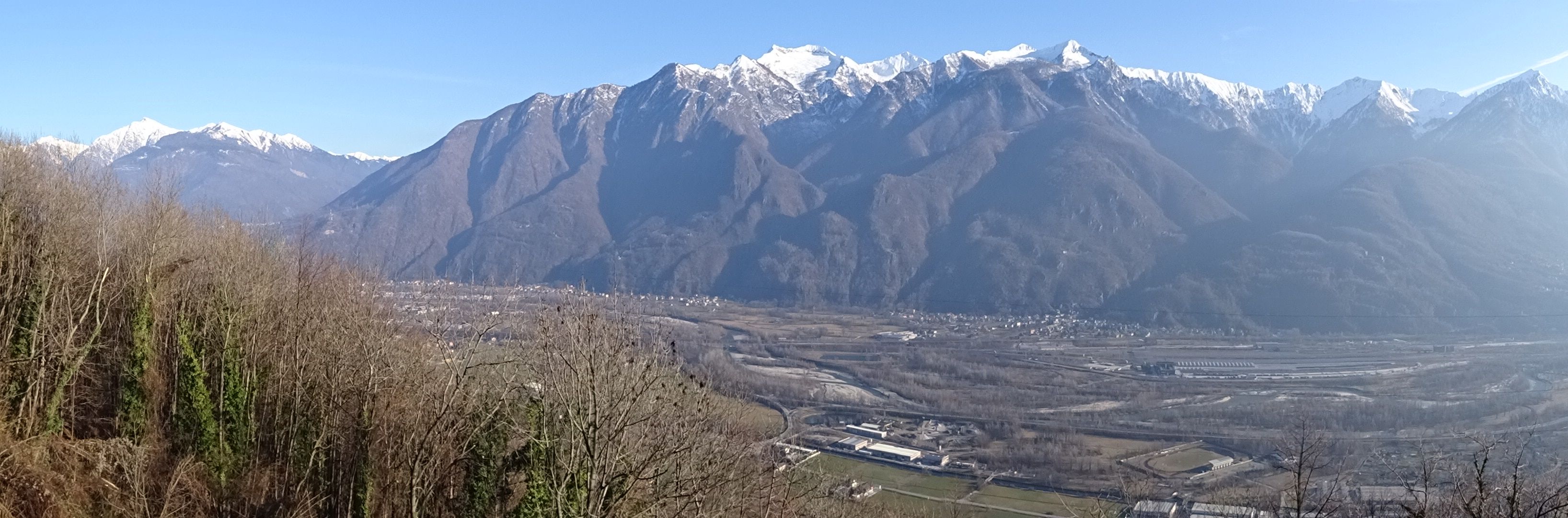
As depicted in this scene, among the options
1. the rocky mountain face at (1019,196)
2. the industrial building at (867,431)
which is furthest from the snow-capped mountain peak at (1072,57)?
Result: the industrial building at (867,431)

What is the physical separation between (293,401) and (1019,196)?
113 m

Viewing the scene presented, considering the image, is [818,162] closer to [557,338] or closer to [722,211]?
[722,211]

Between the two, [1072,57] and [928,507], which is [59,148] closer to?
[928,507]

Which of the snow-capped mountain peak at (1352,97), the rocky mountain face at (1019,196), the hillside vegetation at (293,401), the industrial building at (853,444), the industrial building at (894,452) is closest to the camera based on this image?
the hillside vegetation at (293,401)

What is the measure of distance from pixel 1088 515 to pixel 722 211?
118693mm

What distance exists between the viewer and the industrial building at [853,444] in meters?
38.9

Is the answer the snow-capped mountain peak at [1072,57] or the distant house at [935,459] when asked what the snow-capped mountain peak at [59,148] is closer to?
the distant house at [935,459]

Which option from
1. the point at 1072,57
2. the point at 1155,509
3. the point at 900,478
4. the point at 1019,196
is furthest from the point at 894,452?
the point at 1072,57

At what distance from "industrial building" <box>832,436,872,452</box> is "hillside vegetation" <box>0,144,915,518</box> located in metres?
18.9

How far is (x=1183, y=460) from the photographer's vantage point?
120ft

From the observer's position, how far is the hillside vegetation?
11680 mm

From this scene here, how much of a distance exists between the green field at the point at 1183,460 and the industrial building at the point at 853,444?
1168cm

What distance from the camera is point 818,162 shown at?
520 ft

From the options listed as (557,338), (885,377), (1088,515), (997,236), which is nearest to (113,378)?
(557,338)
